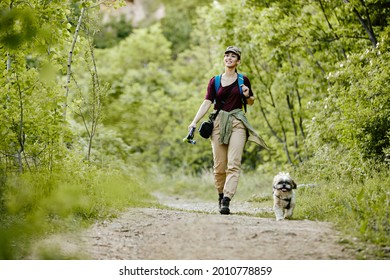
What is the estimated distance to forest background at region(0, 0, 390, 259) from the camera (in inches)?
240

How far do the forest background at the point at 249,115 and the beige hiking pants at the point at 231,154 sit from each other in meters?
1.09

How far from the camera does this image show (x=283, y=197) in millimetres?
7020

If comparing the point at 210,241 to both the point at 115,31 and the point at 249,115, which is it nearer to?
the point at 249,115

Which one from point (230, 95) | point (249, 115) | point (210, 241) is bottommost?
point (210, 241)

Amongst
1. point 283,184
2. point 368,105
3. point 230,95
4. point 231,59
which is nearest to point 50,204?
point 230,95

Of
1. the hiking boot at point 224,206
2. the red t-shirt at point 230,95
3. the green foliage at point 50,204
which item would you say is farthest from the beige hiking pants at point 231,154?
the green foliage at point 50,204

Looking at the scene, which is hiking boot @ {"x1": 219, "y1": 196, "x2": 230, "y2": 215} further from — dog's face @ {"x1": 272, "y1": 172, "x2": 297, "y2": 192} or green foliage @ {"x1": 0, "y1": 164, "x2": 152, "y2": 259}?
green foliage @ {"x1": 0, "y1": 164, "x2": 152, "y2": 259}

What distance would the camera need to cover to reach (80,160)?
825 centimetres

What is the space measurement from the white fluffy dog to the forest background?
11.3 inches

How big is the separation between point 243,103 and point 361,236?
9.44ft

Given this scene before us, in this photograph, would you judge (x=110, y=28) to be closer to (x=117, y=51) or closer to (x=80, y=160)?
(x=117, y=51)

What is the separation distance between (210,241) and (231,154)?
2.34 metres

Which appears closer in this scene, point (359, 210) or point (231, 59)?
point (359, 210)

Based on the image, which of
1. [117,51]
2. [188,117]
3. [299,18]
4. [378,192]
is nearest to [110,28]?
[117,51]
